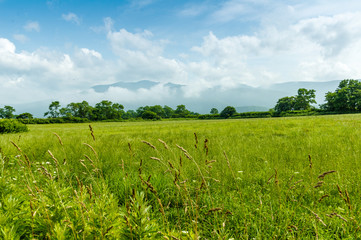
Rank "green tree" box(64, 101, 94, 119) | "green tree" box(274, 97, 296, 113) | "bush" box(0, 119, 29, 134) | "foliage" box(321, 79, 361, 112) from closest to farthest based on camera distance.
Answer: "bush" box(0, 119, 29, 134)
"foliage" box(321, 79, 361, 112)
"green tree" box(274, 97, 296, 113)
"green tree" box(64, 101, 94, 119)

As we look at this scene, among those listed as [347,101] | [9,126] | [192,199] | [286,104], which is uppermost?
[286,104]

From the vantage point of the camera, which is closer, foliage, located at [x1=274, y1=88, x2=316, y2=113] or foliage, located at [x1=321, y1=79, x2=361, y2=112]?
foliage, located at [x1=321, y1=79, x2=361, y2=112]

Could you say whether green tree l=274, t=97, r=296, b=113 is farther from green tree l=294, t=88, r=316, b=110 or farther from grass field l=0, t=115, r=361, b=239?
grass field l=0, t=115, r=361, b=239

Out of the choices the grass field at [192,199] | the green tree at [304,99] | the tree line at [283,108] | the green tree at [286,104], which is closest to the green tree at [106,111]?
the tree line at [283,108]

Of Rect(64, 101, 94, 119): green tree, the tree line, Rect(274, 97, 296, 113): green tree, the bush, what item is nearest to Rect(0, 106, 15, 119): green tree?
the tree line

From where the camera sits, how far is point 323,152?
5598 millimetres

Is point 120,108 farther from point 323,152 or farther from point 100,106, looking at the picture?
point 323,152

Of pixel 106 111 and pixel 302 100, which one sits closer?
pixel 302 100

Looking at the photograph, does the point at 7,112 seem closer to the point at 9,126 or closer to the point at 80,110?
the point at 80,110

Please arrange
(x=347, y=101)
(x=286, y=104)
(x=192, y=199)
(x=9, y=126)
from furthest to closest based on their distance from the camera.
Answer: (x=286, y=104) → (x=347, y=101) → (x=9, y=126) → (x=192, y=199)

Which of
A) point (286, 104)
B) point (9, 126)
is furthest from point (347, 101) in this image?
point (9, 126)

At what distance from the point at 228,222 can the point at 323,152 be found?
4.77 meters

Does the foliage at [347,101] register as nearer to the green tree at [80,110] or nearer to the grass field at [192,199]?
the grass field at [192,199]

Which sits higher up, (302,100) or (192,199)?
(302,100)
